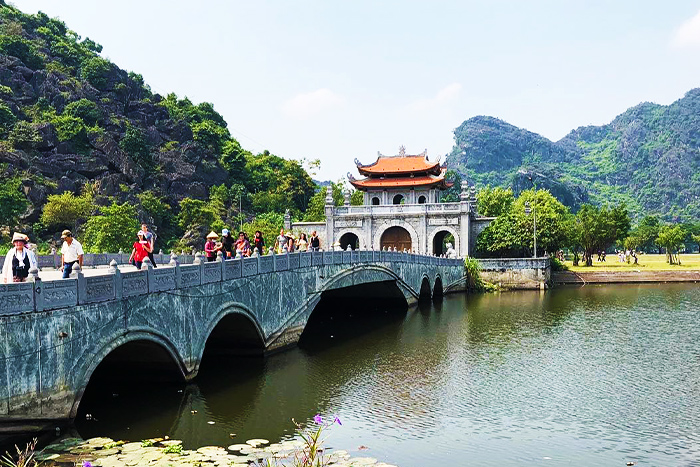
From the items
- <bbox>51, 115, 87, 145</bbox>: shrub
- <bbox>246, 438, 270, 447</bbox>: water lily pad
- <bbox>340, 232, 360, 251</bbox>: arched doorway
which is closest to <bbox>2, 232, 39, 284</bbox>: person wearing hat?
<bbox>246, 438, 270, 447</bbox>: water lily pad

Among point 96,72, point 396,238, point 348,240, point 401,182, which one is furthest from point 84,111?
point 396,238

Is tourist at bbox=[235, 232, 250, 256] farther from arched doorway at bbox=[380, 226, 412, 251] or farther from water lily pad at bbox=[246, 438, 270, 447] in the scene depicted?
arched doorway at bbox=[380, 226, 412, 251]

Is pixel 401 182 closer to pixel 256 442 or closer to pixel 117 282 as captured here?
pixel 117 282

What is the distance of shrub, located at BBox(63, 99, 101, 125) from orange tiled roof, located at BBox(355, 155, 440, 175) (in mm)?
31089

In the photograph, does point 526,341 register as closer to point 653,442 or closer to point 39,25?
point 653,442

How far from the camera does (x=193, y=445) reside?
39.0 ft

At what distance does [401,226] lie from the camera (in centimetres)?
5075

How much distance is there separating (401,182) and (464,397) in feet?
125

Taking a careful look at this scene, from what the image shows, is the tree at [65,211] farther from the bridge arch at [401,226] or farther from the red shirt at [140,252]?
the red shirt at [140,252]

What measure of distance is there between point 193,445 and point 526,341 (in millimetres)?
15136

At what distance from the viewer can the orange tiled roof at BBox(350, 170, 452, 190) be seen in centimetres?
5219

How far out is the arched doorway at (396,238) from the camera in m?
51.3

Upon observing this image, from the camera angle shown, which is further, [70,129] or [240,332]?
[70,129]

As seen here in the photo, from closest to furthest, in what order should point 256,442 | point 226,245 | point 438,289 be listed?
point 256,442
point 226,245
point 438,289
